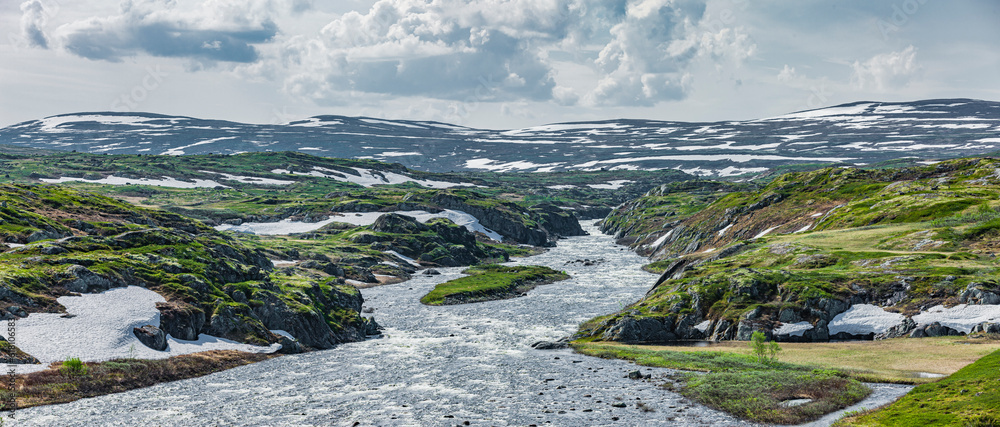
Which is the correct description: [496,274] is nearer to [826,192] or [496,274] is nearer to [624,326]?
[624,326]

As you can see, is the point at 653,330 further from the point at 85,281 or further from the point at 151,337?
the point at 85,281

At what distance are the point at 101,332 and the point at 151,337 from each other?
4.29 m

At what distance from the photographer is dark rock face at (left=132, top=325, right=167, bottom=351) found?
2514 inches

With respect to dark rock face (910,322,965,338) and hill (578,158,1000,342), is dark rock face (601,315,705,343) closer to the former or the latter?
hill (578,158,1000,342)

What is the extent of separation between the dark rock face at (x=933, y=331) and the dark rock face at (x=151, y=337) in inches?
2988

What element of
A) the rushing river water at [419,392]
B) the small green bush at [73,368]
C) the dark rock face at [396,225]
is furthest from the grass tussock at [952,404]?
the dark rock face at [396,225]

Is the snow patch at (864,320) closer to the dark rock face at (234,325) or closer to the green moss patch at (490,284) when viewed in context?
the green moss patch at (490,284)

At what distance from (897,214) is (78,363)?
417 ft

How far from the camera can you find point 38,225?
98.0 meters

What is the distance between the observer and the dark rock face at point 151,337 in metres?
63.8

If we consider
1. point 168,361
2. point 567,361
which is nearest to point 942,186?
point 567,361

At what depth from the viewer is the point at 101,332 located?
62.7m

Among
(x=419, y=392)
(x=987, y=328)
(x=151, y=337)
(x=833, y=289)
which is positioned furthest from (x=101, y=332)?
(x=987, y=328)

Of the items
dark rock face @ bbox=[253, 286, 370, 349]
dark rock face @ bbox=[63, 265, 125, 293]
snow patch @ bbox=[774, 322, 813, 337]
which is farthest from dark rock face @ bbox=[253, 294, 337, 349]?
snow patch @ bbox=[774, 322, 813, 337]
